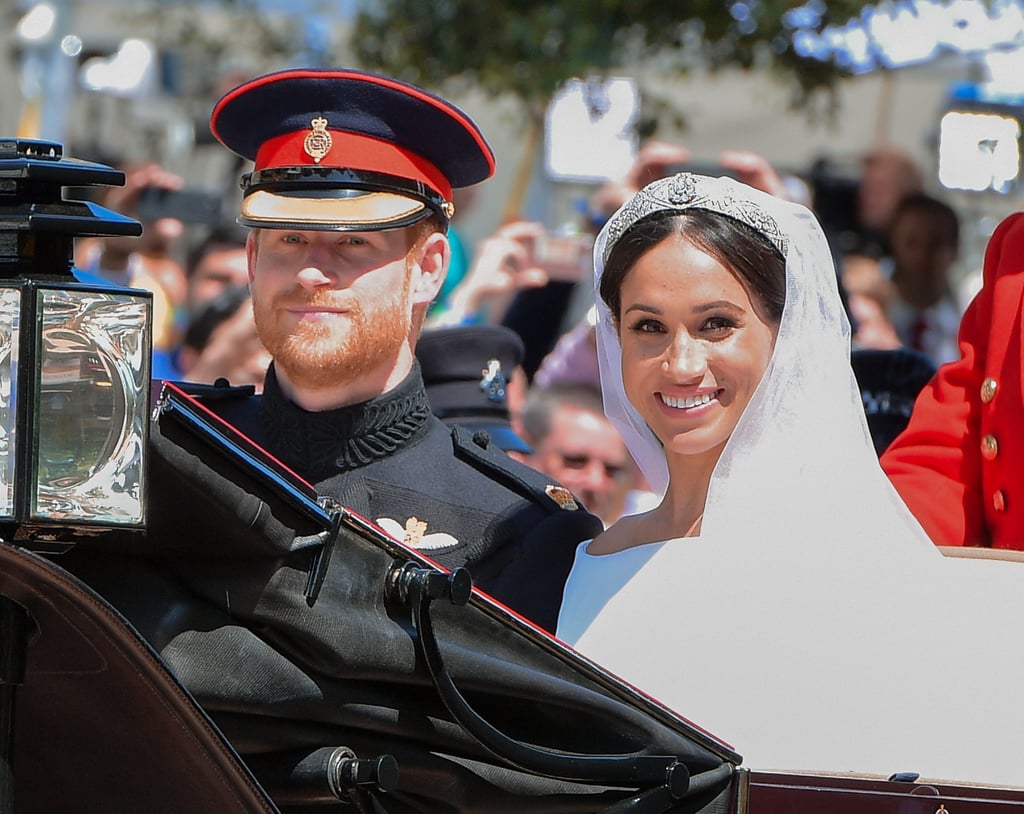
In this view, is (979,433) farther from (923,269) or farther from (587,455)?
(923,269)

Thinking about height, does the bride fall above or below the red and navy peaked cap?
below

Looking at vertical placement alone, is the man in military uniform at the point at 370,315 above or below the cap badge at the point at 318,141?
below

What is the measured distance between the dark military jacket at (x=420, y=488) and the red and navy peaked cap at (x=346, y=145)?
0.33 m

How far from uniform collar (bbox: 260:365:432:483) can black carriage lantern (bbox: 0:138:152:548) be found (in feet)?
4.62

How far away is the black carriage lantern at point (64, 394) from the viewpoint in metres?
1.64

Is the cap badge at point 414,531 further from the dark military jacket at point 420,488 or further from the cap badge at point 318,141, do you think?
the cap badge at point 318,141

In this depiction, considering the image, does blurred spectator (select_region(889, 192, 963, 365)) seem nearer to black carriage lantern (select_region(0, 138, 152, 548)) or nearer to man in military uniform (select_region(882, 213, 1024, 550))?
man in military uniform (select_region(882, 213, 1024, 550))

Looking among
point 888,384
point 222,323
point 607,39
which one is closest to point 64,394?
point 888,384

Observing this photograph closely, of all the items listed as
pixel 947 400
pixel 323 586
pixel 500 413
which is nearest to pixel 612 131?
pixel 500 413

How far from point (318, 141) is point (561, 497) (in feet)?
2.54

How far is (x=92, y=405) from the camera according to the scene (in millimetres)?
1670

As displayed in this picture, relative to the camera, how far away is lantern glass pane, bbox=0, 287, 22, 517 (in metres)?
1.64

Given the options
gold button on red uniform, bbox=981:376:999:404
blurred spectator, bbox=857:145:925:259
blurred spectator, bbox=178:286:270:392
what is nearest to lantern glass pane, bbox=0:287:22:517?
gold button on red uniform, bbox=981:376:999:404

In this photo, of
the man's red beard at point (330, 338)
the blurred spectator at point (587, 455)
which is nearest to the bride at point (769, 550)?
the man's red beard at point (330, 338)
